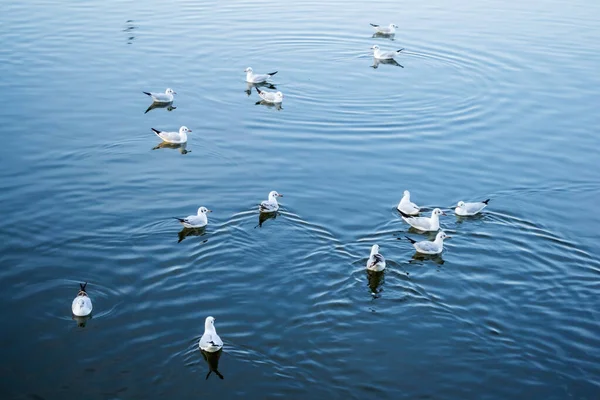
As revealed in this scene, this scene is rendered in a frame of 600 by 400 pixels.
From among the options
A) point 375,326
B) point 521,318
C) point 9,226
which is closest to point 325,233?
point 375,326

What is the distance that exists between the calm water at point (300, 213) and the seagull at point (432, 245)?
294 mm

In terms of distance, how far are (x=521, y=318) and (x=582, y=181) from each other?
803 centimetres

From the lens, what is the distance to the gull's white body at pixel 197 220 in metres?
19.2

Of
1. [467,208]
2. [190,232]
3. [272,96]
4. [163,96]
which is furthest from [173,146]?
[467,208]

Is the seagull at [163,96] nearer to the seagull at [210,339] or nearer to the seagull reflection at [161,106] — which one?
the seagull reflection at [161,106]

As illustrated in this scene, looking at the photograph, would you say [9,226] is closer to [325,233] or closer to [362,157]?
[325,233]

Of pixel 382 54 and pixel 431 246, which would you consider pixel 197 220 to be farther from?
pixel 382 54

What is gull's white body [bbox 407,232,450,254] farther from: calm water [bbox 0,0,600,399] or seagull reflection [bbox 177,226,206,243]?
seagull reflection [bbox 177,226,206,243]

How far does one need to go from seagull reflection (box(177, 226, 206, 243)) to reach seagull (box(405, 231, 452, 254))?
4.86 m

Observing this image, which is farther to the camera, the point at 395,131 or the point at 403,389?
the point at 395,131

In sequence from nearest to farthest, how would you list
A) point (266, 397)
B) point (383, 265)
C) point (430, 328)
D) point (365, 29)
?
1. point (266, 397)
2. point (430, 328)
3. point (383, 265)
4. point (365, 29)

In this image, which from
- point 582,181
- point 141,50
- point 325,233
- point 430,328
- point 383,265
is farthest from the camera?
point 141,50

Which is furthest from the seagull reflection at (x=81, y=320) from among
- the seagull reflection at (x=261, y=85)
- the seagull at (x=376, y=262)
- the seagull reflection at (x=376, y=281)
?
the seagull reflection at (x=261, y=85)

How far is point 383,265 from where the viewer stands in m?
17.7
